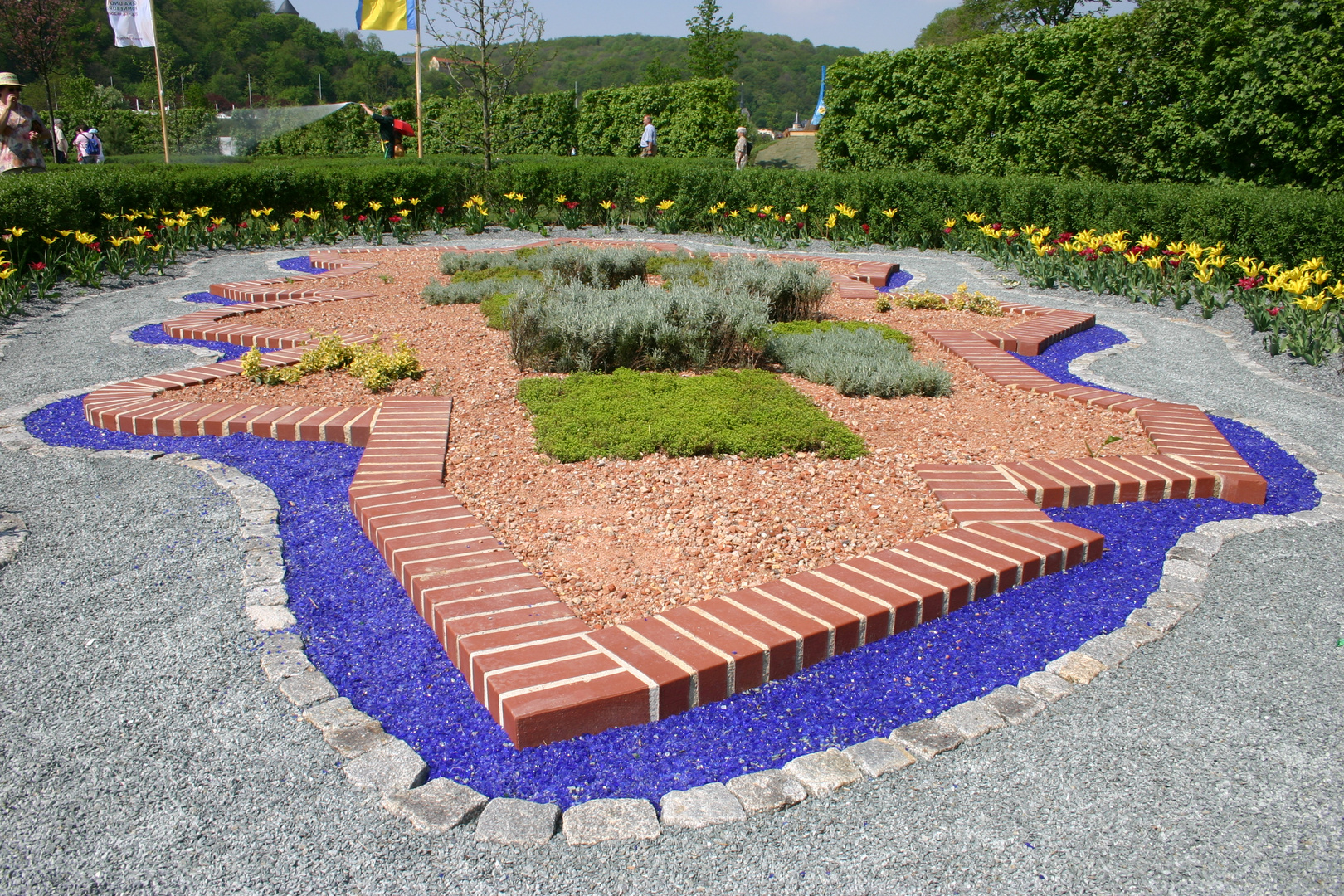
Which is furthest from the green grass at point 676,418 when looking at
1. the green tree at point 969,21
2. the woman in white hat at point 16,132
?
the green tree at point 969,21

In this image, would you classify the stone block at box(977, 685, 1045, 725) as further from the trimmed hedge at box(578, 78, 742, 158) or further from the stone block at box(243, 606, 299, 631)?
the trimmed hedge at box(578, 78, 742, 158)

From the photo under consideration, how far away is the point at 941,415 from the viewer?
186 inches

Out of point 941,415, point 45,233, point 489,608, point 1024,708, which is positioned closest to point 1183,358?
point 941,415

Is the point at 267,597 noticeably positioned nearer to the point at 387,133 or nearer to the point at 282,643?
the point at 282,643

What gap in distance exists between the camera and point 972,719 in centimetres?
235

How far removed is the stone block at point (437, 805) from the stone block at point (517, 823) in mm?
38

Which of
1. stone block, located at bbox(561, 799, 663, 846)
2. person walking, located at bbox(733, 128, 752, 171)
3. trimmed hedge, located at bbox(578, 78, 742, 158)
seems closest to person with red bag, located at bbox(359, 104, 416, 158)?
trimmed hedge, located at bbox(578, 78, 742, 158)

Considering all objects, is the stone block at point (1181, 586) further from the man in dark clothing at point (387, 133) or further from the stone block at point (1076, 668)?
the man in dark clothing at point (387, 133)

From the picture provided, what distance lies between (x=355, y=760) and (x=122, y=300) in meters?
7.42

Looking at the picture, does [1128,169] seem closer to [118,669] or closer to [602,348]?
[602,348]

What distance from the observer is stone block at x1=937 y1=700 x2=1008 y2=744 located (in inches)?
90.4

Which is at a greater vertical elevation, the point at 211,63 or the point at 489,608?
the point at 211,63

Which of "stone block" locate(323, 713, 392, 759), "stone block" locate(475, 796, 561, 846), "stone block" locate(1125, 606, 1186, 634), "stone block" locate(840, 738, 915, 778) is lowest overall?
"stone block" locate(323, 713, 392, 759)

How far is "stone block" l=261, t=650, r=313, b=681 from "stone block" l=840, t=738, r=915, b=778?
5.14 feet
